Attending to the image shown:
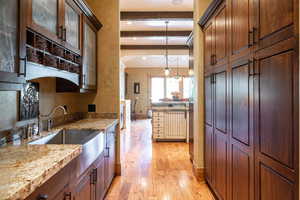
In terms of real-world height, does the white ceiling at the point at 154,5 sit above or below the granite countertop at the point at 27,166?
above

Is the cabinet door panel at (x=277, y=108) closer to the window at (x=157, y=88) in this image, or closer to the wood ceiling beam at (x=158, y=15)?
the wood ceiling beam at (x=158, y=15)

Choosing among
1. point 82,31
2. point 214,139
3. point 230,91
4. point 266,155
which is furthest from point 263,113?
point 82,31

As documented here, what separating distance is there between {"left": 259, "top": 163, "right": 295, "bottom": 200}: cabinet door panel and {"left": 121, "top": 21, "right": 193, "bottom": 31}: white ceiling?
5.06 metres

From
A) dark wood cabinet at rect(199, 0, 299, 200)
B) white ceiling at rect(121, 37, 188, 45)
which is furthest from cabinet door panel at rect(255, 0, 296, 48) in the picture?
white ceiling at rect(121, 37, 188, 45)

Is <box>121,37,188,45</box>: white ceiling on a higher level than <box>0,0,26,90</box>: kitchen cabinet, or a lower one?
higher

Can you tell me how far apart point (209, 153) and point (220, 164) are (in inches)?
19.9

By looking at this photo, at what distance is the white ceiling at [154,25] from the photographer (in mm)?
5870

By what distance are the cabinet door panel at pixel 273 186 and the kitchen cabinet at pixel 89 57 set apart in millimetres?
2076

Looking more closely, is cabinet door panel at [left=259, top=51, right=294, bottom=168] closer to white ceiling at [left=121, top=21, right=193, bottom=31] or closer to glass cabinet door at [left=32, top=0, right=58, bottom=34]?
glass cabinet door at [left=32, top=0, right=58, bottom=34]

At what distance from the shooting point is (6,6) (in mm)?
1174

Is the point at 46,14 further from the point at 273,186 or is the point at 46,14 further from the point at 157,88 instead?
the point at 157,88

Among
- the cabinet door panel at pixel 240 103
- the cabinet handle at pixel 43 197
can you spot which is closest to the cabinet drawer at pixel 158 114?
the cabinet door panel at pixel 240 103

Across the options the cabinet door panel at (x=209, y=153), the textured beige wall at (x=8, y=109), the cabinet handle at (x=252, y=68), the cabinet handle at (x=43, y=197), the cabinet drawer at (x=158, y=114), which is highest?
the cabinet handle at (x=252, y=68)

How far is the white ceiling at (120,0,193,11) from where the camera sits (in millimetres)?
4453
